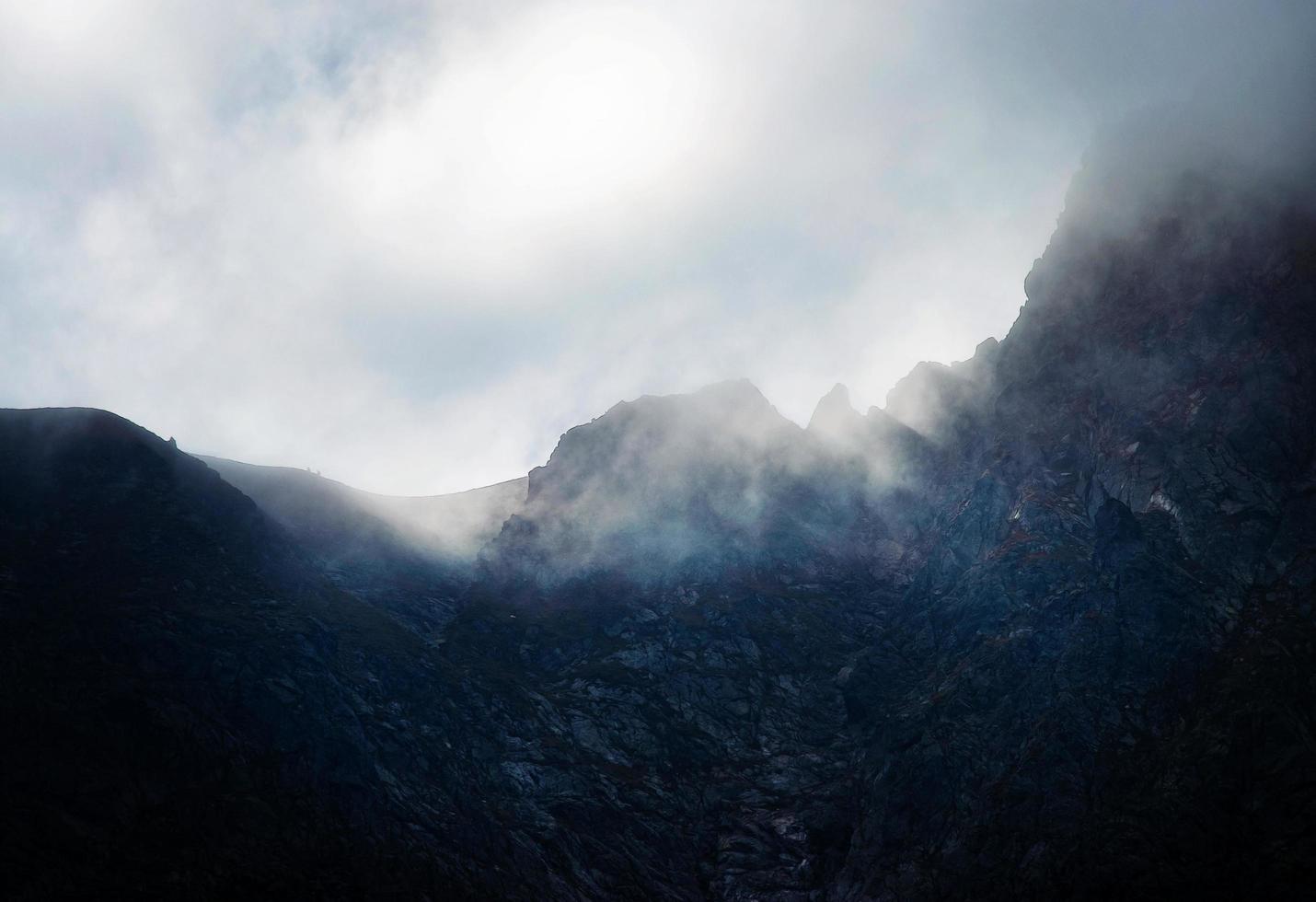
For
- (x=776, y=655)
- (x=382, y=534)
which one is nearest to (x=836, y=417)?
(x=776, y=655)

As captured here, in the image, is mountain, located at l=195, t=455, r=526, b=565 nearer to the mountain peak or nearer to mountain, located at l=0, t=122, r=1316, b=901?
mountain, located at l=0, t=122, r=1316, b=901

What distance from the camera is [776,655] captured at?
372ft

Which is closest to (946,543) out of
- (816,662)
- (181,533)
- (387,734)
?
(816,662)

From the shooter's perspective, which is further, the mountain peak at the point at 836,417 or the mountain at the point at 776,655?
the mountain peak at the point at 836,417

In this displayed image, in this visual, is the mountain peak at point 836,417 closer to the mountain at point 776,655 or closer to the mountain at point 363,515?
the mountain at point 776,655

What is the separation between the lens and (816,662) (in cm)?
11256

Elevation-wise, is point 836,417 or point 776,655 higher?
point 836,417

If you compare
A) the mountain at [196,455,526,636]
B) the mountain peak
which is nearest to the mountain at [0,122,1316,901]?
the mountain at [196,455,526,636]

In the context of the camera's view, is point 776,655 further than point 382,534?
No

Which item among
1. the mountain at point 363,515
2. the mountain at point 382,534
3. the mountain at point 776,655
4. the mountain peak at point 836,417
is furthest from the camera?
the mountain peak at point 836,417

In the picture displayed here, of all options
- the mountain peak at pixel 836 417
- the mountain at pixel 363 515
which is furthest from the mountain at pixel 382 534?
the mountain peak at pixel 836 417

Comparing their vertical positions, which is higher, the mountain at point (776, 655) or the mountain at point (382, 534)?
the mountain at point (382, 534)

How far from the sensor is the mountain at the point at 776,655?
66438 millimetres

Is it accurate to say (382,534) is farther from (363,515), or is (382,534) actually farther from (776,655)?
(776,655)
